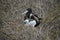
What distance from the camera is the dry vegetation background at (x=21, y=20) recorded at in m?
3.96

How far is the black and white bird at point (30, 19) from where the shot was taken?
165 inches

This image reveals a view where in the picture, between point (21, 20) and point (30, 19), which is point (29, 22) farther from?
point (21, 20)

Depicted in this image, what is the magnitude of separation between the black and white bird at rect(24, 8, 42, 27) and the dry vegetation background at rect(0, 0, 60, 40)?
0.35 ft

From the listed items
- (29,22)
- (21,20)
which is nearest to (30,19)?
(29,22)

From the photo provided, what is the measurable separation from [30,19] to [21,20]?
24cm

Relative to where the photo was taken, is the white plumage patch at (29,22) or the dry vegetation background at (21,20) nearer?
the dry vegetation background at (21,20)

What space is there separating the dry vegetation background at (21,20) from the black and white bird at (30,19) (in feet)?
0.35

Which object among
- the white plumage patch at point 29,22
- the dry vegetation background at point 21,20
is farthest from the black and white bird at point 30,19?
the dry vegetation background at point 21,20

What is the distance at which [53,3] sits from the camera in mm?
4965

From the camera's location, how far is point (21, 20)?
4.34 m

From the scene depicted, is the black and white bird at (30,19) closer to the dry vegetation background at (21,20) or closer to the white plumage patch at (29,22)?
the white plumage patch at (29,22)

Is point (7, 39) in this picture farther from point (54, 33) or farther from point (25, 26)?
point (54, 33)

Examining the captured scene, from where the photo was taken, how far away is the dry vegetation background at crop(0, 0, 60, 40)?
396cm

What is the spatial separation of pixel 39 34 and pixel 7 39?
2.37 feet
